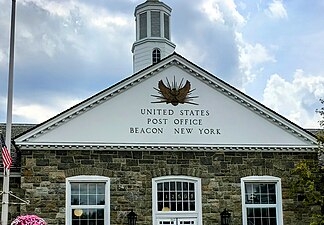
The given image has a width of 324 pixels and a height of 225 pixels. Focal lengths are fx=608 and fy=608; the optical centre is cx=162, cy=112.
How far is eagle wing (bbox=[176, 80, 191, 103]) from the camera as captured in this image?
68.3 feet

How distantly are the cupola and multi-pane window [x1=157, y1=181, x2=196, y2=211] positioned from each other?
708cm

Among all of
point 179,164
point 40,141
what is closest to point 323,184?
point 179,164

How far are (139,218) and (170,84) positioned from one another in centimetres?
466

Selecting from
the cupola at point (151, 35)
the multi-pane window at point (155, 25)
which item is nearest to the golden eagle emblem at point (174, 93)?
the cupola at point (151, 35)

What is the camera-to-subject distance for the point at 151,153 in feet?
66.8

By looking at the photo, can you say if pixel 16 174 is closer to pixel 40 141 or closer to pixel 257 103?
pixel 40 141

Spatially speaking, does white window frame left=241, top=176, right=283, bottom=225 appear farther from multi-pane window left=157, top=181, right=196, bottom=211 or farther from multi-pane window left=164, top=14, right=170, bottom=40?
multi-pane window left=164, top=14, right=170, bottom=40

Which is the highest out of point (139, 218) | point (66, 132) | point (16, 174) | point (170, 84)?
point (170, 84)

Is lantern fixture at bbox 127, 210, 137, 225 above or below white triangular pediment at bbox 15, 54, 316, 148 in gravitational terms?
below

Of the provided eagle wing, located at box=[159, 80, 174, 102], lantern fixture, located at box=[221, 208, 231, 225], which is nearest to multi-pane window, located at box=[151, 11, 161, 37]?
eagle wing, located at box=[159, 80, 174, 102]

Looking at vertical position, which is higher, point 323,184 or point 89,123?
point 89,123

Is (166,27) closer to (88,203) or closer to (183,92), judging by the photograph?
(183,92)

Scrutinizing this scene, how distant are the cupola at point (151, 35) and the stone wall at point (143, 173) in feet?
21.9

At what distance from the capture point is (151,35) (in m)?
26.2
